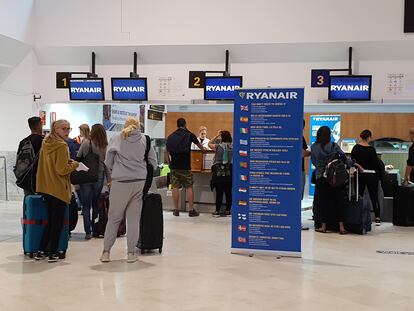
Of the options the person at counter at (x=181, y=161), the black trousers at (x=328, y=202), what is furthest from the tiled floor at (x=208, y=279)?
the person at counter at (x=181, y=161)

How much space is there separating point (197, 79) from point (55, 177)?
4.53 meters

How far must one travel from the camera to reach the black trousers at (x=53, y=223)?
17.1 ft

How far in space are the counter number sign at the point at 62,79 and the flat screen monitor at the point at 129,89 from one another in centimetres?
105

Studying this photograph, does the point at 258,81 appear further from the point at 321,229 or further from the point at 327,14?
the point at 321,229

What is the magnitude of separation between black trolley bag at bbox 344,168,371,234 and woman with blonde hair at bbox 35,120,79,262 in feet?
12.7

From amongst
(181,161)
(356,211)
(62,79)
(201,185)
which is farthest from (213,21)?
(356,211)

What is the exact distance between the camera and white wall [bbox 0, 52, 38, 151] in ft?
32.5

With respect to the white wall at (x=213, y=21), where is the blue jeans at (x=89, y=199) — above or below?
below

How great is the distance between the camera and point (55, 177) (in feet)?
16.9

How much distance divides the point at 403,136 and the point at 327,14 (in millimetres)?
6485

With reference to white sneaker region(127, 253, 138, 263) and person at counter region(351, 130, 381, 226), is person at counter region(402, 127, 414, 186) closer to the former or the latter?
person at counter region(351, 130, 381, 226)

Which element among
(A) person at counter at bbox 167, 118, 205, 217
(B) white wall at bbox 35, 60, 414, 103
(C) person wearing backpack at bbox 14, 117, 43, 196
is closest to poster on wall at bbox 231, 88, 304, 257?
(C) person wearing backpack at bbox 14, 117, 43, 196

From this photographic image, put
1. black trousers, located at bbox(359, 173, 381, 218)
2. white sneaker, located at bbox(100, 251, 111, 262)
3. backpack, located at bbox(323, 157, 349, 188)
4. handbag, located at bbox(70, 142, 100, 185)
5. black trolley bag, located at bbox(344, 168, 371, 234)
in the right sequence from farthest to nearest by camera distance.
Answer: black trousers, located at bbox(359, 173, 381, 218) < black trolley bag, located at bbox(344, 168, 371, 234) < backpack, located at bbox(323, 157, 349, 188) < handbag, located at bbox(70, 142, 100, 185) < white sneaker, located at bbox(100, 251, 111, 262)

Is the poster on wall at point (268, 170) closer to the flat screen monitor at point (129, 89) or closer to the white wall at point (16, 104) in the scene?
the flat screen monitor at point (129, 89)
